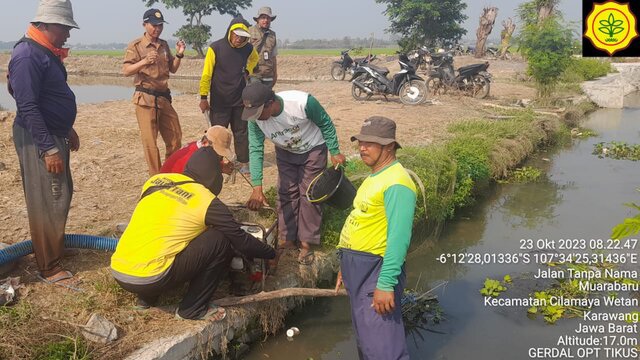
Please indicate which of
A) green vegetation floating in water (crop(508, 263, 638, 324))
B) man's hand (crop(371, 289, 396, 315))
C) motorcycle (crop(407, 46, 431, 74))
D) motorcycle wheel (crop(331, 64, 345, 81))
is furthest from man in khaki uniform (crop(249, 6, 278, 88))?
motorcycle wheel (crop(331, 64, 345, 81))

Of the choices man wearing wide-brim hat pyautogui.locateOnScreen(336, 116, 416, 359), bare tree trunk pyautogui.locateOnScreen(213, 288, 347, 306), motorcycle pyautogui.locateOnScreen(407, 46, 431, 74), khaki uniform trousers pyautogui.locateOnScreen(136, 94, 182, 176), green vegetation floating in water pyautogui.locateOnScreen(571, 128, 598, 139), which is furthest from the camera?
motorcycle pyautogui.locateOnScreen(407, 46, 431, 74)

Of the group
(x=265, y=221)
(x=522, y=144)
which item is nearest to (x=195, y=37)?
(x=522, y=144)

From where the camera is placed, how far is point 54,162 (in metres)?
3.37

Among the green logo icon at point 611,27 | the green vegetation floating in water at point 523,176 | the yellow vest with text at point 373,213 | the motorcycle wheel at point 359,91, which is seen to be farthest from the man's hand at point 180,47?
the motorcycle wheel at point 359,91

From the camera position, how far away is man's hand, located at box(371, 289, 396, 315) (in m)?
2.55

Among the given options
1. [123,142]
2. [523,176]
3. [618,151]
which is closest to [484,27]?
[618,151]

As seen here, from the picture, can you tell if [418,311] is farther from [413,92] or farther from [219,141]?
[413,92]

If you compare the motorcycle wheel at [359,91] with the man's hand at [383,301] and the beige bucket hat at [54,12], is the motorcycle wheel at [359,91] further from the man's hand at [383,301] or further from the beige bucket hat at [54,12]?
the man's hand at [383,301]

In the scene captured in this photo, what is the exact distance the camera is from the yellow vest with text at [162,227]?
118 inches

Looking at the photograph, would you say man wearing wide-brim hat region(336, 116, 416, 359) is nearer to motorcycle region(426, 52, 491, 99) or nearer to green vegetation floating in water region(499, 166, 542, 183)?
green vegetation floating in water region(499, 166, 542, 183)

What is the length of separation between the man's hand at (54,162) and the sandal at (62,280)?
810 millimetres

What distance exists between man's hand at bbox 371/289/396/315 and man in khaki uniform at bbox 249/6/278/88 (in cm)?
498

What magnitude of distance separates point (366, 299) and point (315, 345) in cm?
141

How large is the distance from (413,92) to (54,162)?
408 inches
